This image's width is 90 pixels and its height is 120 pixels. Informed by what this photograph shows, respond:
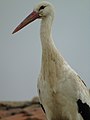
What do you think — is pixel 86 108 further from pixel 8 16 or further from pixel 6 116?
pixel 8 16

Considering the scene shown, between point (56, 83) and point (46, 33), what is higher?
point (46, 33)

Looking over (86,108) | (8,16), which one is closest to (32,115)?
(86,108)

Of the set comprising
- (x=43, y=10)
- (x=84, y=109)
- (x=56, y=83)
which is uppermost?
(x=43, y=10)

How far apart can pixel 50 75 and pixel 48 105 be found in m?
0.14

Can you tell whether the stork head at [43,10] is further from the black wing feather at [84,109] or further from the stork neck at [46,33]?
the black wing feather at [84,109]

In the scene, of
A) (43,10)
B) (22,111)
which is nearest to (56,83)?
(43,10)

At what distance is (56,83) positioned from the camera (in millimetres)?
1411

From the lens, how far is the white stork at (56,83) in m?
1.41

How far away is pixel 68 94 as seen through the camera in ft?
4.66

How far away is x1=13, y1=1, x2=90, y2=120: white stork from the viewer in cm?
141

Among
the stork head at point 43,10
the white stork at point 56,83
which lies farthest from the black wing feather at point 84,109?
the stork head at point 43,10

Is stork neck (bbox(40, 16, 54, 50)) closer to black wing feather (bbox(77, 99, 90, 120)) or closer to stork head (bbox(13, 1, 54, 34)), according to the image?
stork head (bbox(13, 1, 54, 34))

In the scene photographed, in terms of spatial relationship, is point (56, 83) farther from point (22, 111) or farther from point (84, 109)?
point (22, 111)

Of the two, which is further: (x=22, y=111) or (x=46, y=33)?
(x=22, y=111)
